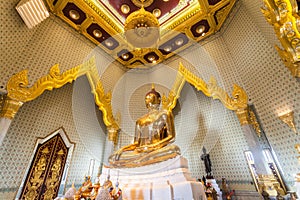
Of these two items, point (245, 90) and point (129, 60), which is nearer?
point (245, 90)

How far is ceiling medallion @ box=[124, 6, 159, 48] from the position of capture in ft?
13.8

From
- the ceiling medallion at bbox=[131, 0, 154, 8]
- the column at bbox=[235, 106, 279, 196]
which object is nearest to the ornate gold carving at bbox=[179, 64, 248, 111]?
the column at bbox=[235, 106, 279, 196]

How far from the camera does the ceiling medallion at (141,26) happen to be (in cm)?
419

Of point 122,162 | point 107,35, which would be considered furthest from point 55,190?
point 107,35

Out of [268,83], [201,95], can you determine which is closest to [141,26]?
[201,95]

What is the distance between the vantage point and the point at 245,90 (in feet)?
12.9

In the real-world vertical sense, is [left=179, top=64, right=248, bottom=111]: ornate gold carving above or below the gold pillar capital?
above

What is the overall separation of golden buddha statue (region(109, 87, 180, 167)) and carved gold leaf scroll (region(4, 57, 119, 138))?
1.88 metres

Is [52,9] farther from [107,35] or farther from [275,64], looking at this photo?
[275,64]

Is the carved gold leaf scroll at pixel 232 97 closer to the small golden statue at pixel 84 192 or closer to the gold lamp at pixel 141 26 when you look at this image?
the gold lamp at pixel 141 26

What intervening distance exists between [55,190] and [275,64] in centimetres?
609

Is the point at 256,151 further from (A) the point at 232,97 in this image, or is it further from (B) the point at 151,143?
(B) the point at 151,143

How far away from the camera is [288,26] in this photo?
2.44m

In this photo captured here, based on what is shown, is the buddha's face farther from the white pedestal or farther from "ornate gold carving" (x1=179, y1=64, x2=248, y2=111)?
the white pedestal
